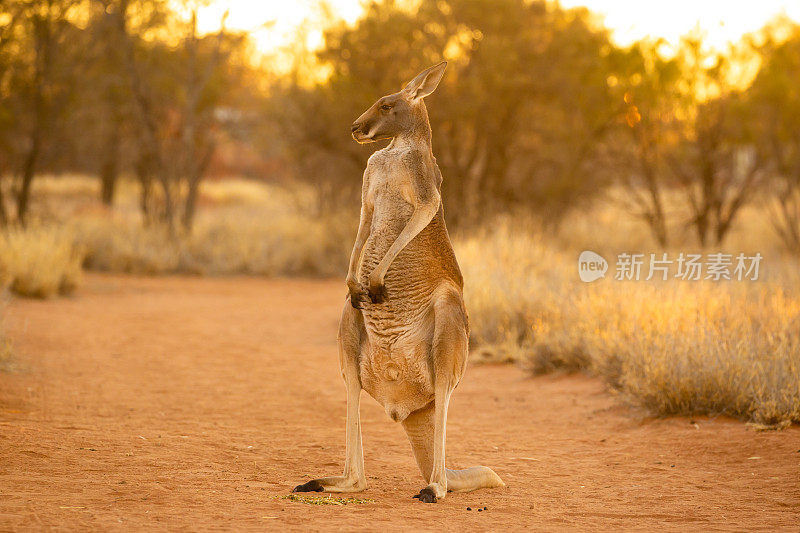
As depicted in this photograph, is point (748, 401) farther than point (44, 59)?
No

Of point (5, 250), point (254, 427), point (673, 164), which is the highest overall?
point (673, 164)

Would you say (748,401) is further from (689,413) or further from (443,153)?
(443,153)

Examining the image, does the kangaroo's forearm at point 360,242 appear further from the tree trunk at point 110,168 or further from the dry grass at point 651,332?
the tree trunk at point 110,168

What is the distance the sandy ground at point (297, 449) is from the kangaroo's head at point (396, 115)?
2089 millimetres

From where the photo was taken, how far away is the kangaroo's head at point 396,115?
Answer: 5.33 meters

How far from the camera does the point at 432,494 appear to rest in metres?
5.11

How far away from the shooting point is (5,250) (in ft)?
49.9

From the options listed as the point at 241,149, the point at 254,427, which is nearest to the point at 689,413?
the point at 254,427

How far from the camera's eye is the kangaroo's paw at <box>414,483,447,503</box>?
5094mm

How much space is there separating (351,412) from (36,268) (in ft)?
37.9

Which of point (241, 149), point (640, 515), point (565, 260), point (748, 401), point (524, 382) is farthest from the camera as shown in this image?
point (241, 149)

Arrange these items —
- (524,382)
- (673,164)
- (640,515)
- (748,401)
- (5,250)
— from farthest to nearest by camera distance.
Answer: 1. (673,164)
2. (5,250)
3. (524,382)
4. (748,401)
5. (640,515)

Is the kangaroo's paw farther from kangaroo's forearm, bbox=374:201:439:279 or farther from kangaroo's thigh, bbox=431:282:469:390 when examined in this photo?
kangaroo's forearm, bbox=374:201:439:279

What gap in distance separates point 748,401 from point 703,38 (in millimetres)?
13819
